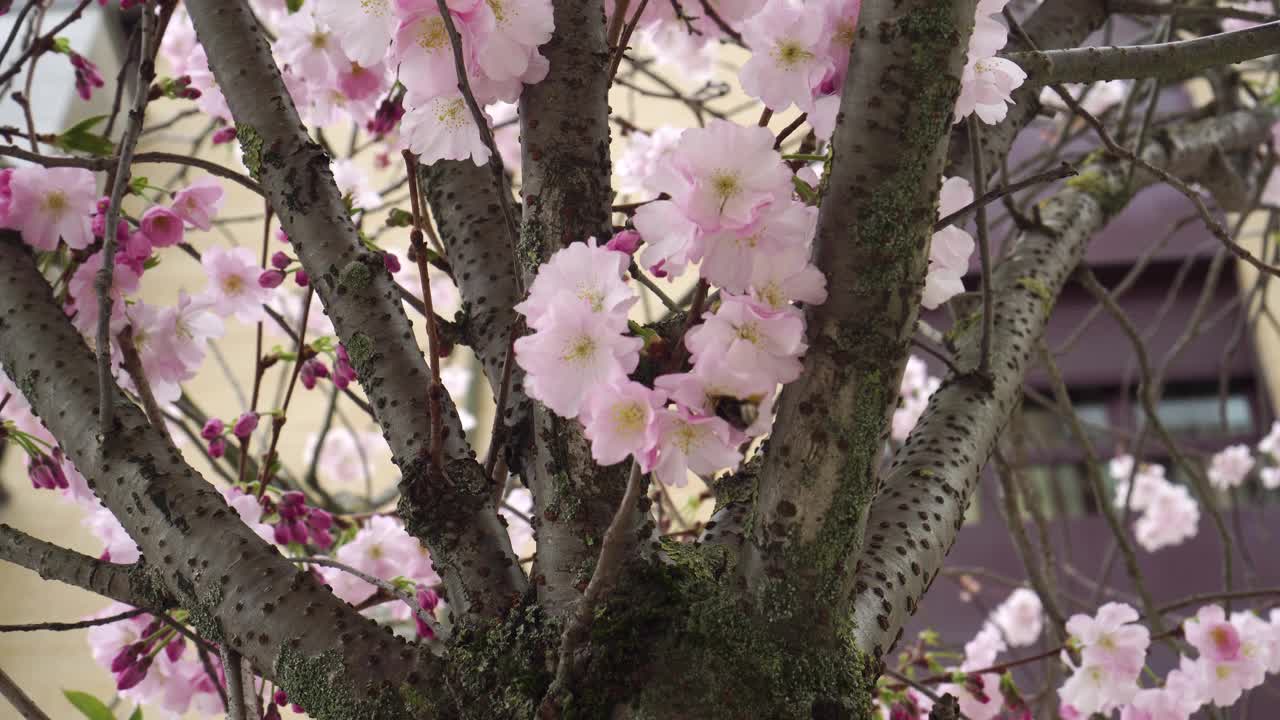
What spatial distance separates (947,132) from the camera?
1.91 ft

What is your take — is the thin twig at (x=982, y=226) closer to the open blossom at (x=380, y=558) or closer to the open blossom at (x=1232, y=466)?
the open blossom at (x=380, y=558)

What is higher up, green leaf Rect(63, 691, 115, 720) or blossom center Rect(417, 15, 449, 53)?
blossom center Rect(417, 15, 449, 53)

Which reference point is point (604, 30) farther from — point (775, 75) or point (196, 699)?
point (196, 699)

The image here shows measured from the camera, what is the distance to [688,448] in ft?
1.66

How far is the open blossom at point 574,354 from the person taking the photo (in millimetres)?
492

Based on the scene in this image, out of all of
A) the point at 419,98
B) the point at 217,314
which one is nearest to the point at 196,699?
the point at 217,314

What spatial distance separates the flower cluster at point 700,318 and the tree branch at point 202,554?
0.24 meters

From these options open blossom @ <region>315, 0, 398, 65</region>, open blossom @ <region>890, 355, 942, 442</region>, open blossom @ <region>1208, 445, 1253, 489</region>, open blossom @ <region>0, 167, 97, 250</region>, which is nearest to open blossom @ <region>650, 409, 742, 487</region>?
open blossom @ <region>315, 0, 398, 65</region>

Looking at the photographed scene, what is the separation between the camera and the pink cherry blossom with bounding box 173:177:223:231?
99 centimetres

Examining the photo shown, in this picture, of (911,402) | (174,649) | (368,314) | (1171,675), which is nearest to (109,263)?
(368,314)

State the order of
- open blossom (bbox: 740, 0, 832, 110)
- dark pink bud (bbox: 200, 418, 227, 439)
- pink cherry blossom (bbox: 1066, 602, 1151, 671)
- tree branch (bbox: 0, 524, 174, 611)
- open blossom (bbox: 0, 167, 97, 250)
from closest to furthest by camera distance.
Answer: open blossom (bbox: 740, 0, 832, 110), tree branch (bbox: 0, 524, 174, 611), open blossom (bbox: 0, 167, 97, 250), dark pink bud (bbox: 200, 418, 227, 439), pink cherry blossom (bbox: 1066, 602, 1151, 671)

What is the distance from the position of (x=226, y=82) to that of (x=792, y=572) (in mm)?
563

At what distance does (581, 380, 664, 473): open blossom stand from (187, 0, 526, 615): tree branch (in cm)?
21

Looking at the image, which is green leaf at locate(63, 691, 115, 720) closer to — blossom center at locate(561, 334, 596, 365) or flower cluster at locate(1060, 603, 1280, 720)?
blossom center at locate(561, 334, 596, 365)
